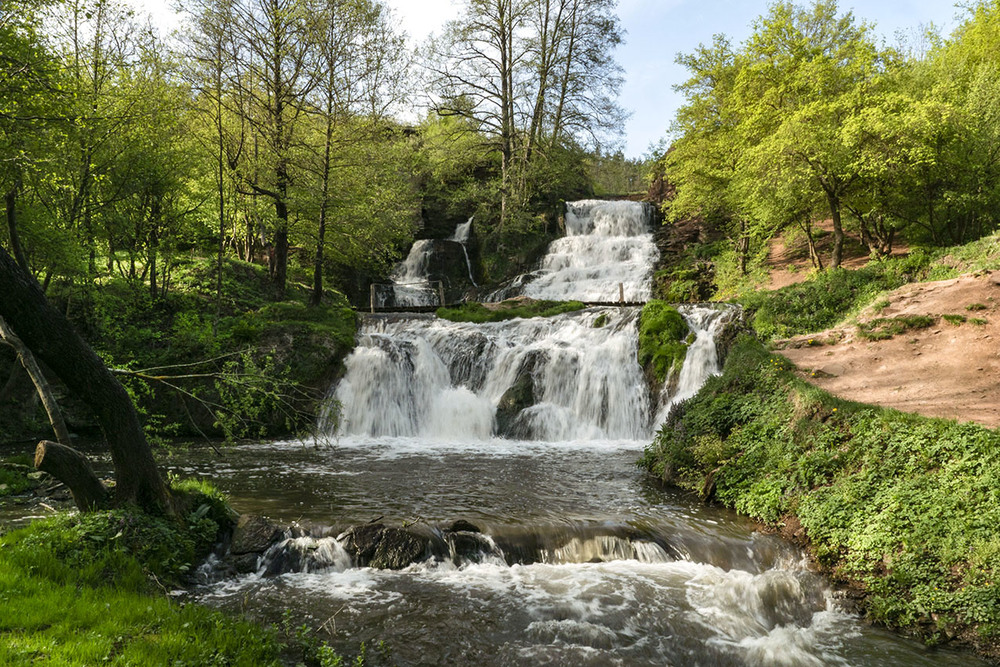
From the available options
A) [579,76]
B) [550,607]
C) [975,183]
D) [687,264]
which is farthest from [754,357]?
[579,76]

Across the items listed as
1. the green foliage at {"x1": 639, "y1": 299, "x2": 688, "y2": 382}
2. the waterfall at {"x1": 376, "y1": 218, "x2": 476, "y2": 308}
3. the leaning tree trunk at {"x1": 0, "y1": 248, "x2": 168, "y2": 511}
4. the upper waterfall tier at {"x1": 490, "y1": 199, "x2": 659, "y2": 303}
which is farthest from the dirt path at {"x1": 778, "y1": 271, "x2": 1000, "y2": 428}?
the waterfall at {"x1": 376, "y1": 218, "x2": 476, "y2": 308}

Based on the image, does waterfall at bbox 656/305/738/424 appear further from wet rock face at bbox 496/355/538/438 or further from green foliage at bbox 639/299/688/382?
wet rock face at bbox 496/355/538/438

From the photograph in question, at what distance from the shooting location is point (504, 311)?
19.3 m

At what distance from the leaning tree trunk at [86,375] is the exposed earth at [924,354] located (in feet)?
34.8

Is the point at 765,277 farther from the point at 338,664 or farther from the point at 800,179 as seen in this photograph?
the point at 338,664

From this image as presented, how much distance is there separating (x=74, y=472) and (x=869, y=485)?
9522mm

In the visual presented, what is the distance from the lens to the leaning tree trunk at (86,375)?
15.9ft

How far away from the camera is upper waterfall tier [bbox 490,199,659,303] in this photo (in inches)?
997

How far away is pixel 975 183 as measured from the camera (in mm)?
18000

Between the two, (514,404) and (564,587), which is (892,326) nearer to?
(514,404)

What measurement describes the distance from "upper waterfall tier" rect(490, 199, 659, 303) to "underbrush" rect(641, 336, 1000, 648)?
13.8m

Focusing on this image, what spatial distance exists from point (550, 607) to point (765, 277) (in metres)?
21.2

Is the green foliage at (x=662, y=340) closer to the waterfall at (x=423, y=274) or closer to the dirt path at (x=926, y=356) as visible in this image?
the dirt path at (x=926, y=356)

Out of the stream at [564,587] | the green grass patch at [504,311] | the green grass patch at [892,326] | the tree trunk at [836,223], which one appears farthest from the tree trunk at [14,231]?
Result: the tree trunk at [836,223]
